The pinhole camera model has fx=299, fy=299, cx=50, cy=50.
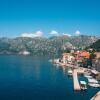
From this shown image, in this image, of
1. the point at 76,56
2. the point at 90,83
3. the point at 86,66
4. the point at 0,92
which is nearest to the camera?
the point at 0,92

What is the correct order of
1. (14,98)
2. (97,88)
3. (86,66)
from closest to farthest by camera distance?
(14,98) → (97,88) → (86,66)

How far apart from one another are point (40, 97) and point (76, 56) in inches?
3963

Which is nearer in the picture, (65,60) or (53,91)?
(53,91)

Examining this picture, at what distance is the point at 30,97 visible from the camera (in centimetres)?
6494

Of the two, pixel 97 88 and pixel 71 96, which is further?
pixel 97 88

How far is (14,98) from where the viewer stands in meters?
63.9

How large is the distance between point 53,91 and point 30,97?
28.4 feet

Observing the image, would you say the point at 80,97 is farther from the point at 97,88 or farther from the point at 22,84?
the point at 22,84

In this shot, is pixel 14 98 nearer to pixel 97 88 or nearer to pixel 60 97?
pixel 60 97

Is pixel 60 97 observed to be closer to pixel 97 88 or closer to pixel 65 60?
pixel 97 88

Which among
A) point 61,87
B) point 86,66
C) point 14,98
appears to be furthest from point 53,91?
point 86,66

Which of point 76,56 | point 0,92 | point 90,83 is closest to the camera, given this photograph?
point 0,92

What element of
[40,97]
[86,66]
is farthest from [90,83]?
[86,66]

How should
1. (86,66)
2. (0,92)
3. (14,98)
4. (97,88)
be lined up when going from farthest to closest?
(86,66), (97,88), (0,92), (14,98)
